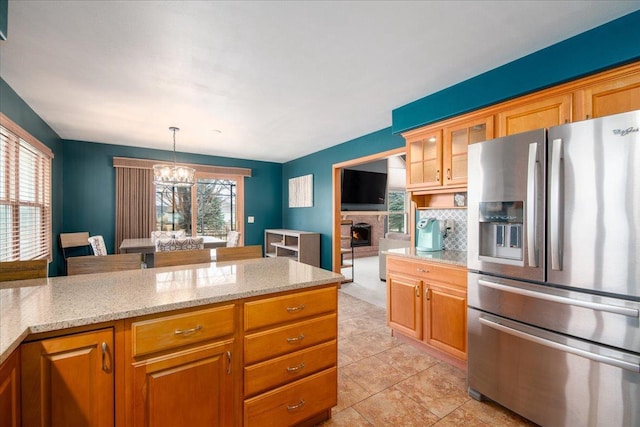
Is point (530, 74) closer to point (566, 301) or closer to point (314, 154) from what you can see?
point (566, 301)

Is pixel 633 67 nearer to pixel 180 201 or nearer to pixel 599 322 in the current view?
pixel 599 322

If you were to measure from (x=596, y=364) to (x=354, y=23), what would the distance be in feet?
7.66

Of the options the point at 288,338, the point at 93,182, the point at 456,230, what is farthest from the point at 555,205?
the point at 93,182

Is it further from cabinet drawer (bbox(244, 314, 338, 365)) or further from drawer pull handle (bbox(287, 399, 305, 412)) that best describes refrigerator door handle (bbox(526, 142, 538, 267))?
drawer pull handle (bbox(287, 399, 305, 412))

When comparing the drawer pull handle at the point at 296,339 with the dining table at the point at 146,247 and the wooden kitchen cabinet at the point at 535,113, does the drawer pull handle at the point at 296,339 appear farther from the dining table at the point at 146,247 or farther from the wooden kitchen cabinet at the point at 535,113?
the dining table at the point at 146,247

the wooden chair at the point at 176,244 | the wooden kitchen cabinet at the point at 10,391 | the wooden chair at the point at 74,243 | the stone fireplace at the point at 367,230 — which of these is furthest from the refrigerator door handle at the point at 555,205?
the stone fireplace at the point at 367,230

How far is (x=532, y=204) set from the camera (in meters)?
1.70

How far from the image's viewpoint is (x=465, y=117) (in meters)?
2.55

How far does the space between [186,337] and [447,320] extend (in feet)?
6.69

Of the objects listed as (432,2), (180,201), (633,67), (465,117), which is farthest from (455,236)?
(180,201)

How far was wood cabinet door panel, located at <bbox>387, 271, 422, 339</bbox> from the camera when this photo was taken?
8.71 ft

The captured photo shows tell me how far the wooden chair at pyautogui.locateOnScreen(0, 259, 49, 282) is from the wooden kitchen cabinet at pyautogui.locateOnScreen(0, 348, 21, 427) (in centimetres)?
92

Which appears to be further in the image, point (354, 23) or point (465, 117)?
point (465, 117)

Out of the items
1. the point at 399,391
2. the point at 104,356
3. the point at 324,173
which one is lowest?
the point at 399,391
